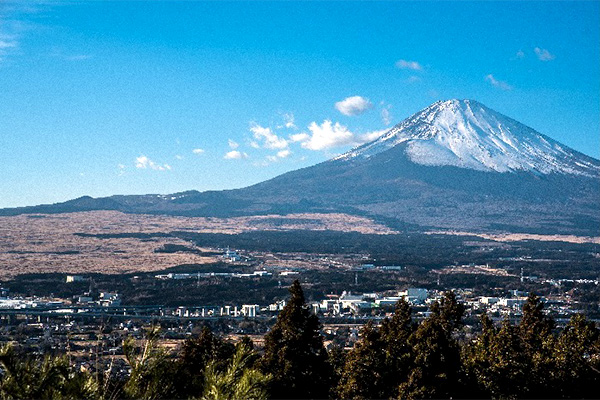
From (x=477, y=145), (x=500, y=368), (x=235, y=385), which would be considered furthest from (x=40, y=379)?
(x=477, y=145)

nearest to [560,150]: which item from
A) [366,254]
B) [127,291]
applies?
[366,254]

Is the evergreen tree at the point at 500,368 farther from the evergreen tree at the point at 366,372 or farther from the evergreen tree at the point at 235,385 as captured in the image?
the evergreen tree at the point at 235,385

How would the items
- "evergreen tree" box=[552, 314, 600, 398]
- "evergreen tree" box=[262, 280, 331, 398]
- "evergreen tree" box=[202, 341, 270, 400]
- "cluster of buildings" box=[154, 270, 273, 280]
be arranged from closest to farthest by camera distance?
"evergreen tree" box=[202, 341, 270, 400], "evergreen tree" box=[262, 280, 331, 398], "evergreen tree" box=[552, 314, 600, 398], "cluster of buildings" box=[154, 270, 273, 280]

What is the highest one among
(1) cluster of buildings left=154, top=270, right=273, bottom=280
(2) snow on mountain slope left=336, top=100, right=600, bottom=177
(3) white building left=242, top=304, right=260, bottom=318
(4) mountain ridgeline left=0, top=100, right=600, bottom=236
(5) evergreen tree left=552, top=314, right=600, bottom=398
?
(2) snow on mountain slope left=336, top=100, right=600, bottom=177

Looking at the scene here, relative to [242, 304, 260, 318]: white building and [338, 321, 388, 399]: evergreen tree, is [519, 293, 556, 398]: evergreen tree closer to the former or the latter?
[338, 321, 388, 399]: evergreen tree

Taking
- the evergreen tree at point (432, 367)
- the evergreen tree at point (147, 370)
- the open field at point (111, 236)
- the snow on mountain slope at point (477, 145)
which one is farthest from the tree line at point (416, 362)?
the snow on mountain slope at point (477, 145)

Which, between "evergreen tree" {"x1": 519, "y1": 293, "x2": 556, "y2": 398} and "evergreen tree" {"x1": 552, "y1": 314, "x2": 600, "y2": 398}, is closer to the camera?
"evergreen tree" {"x1": 519, "y1": 293, "x2": 556, "y2": 398}

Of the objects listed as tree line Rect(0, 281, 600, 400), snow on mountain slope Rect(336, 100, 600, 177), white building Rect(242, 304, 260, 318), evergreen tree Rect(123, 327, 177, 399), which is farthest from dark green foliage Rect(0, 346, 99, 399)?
snow on mountain slope Rect(336, 100, 600, 177)
